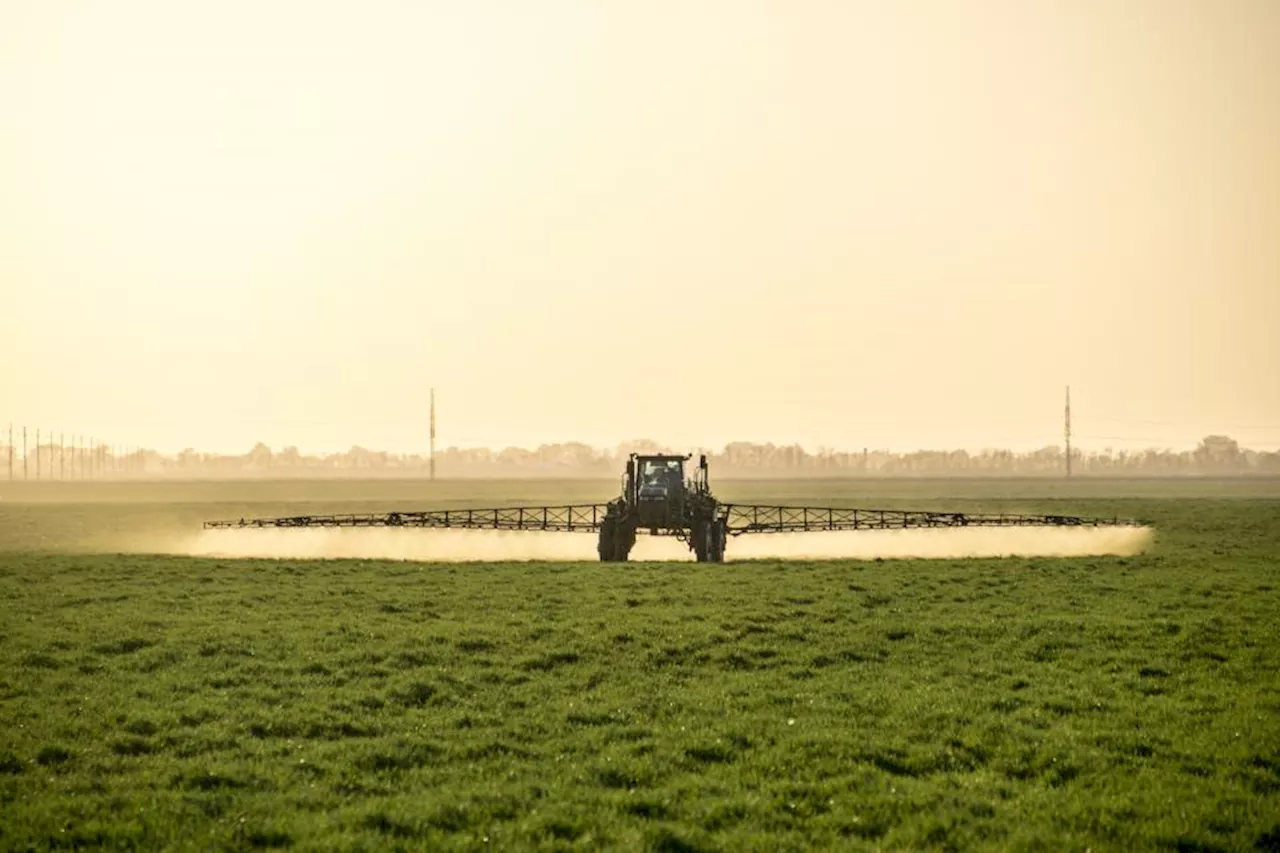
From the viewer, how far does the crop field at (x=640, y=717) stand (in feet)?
40.1

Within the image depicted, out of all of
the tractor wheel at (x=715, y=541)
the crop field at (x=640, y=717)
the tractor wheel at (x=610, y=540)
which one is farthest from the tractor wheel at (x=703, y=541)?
the crop field at (x=640, y=717)

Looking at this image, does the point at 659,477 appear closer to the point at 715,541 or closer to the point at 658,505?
the point at 658,505

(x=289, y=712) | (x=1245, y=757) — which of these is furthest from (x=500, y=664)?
(x=1245, y=757)

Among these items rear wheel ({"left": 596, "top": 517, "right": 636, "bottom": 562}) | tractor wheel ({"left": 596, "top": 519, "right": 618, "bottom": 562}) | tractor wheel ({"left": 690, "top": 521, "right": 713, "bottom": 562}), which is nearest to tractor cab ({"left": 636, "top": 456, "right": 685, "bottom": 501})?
rear wheel ({"left": 596, "top": 517, "right": 636, "bottom": 562})

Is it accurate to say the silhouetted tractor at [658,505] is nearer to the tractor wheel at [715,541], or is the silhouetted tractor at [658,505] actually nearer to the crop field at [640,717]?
the tractor wheel at [715,541]

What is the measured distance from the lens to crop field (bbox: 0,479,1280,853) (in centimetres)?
1223

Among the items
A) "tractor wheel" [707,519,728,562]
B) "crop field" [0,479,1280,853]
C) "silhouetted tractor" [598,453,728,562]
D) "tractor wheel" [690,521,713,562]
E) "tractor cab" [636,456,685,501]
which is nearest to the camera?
"crop field" [0,479,1280,853]

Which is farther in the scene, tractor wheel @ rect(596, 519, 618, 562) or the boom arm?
the boom arm

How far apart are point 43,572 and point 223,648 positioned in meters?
19.1

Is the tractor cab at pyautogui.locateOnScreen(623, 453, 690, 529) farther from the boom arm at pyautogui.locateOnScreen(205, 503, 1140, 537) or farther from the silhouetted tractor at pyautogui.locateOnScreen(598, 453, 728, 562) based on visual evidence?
the boom arm at pyautogui.locateOnScreen(205, 503, 1140, 537)

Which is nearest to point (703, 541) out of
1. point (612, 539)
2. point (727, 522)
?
point (612, 539)

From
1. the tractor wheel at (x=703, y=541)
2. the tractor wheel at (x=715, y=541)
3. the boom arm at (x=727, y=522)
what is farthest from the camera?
the boom arm at (x=727, y=522)

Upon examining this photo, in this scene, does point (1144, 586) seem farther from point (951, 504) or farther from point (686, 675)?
point (951, 504)

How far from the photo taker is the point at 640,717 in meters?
17.3
